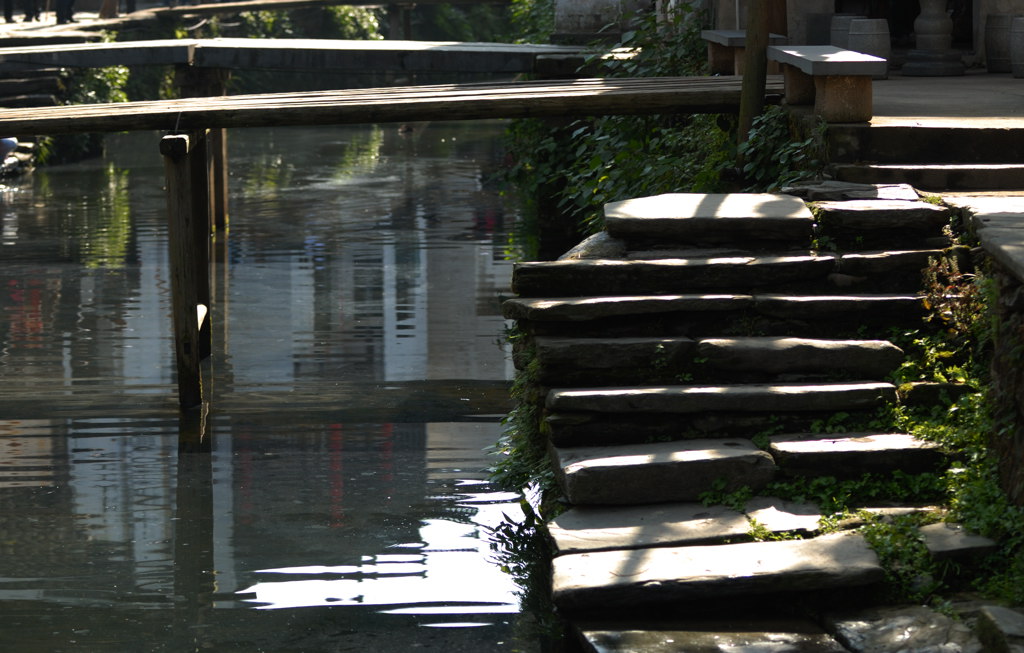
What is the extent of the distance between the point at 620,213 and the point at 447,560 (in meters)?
1.69

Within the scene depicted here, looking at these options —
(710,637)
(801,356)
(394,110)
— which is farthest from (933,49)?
(710,637)

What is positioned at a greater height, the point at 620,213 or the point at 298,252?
the point at 620,213

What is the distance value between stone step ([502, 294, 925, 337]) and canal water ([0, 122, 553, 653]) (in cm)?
100

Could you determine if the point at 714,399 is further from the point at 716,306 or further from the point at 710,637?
the point at 710,637

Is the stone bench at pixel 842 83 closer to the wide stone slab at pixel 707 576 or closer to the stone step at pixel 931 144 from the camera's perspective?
the stone step at pixel 931 144

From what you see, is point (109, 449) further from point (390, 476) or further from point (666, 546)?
point (666, 546)

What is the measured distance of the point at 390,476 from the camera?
7.18 metres

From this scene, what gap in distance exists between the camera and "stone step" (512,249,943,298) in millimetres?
6004

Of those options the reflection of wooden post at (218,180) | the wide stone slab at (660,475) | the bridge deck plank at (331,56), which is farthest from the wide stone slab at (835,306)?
the reflection of wooden post at (218,180)

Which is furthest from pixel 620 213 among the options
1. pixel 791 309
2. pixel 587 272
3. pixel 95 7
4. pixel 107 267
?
pixel 95 7

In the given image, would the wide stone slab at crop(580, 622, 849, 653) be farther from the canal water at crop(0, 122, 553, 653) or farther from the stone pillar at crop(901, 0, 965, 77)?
Result: the stone pillar at crop(901, 0, 965, 77)

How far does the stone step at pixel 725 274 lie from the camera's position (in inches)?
236

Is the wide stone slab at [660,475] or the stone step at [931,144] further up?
the stone step at [931,144]

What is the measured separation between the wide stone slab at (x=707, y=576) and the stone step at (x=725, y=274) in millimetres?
1525
